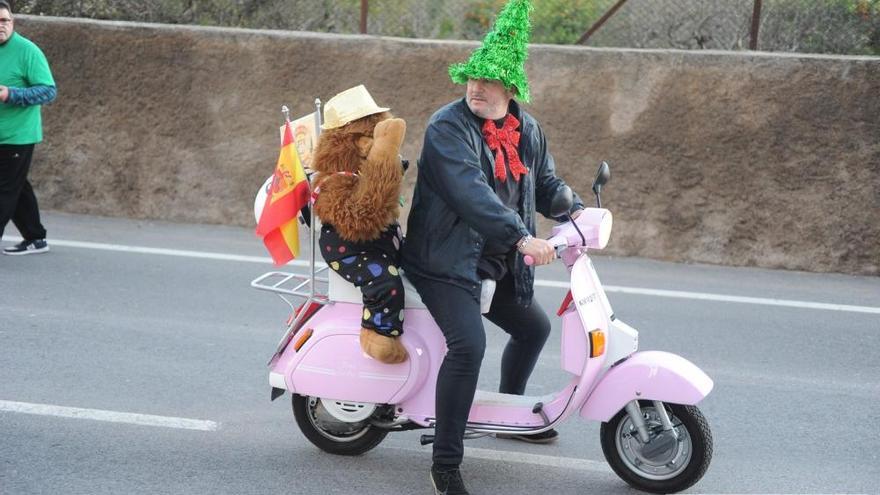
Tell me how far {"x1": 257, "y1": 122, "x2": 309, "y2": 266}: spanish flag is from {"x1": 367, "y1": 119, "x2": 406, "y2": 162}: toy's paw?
32 centimetres

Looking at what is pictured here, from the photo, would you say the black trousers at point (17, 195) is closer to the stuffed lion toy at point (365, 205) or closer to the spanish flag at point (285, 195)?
the spanish flag at point (285, 195)

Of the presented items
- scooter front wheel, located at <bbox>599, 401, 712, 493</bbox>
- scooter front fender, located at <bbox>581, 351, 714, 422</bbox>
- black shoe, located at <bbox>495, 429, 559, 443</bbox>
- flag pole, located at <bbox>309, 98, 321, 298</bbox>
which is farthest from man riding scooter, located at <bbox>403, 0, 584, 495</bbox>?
black shoe, located at <bbox>495, 429, 559, 443</bbox>

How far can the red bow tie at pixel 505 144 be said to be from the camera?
14.5 feet

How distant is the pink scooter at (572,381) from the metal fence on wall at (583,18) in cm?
564

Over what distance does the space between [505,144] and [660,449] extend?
4.41 ft

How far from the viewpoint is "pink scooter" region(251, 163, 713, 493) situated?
4.43 meters

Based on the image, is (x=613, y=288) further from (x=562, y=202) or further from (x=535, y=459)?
(x=562, y=202)

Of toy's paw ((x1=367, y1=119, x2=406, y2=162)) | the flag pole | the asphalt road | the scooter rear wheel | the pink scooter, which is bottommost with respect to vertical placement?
the asphalt road

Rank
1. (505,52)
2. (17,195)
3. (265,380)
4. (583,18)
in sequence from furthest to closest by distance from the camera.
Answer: (583,18)
(17,195)
(265,380)
(505,52)

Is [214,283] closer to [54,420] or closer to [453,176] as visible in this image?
[54,420]

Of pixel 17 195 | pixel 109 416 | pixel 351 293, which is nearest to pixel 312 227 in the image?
pixel 351 293

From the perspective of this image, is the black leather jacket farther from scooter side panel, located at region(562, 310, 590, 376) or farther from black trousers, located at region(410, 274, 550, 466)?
scooter side panel, located at region(562, 310, 590, 376)

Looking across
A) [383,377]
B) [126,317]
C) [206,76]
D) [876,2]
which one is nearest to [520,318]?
[383,377]

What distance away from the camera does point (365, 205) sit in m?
4.33
